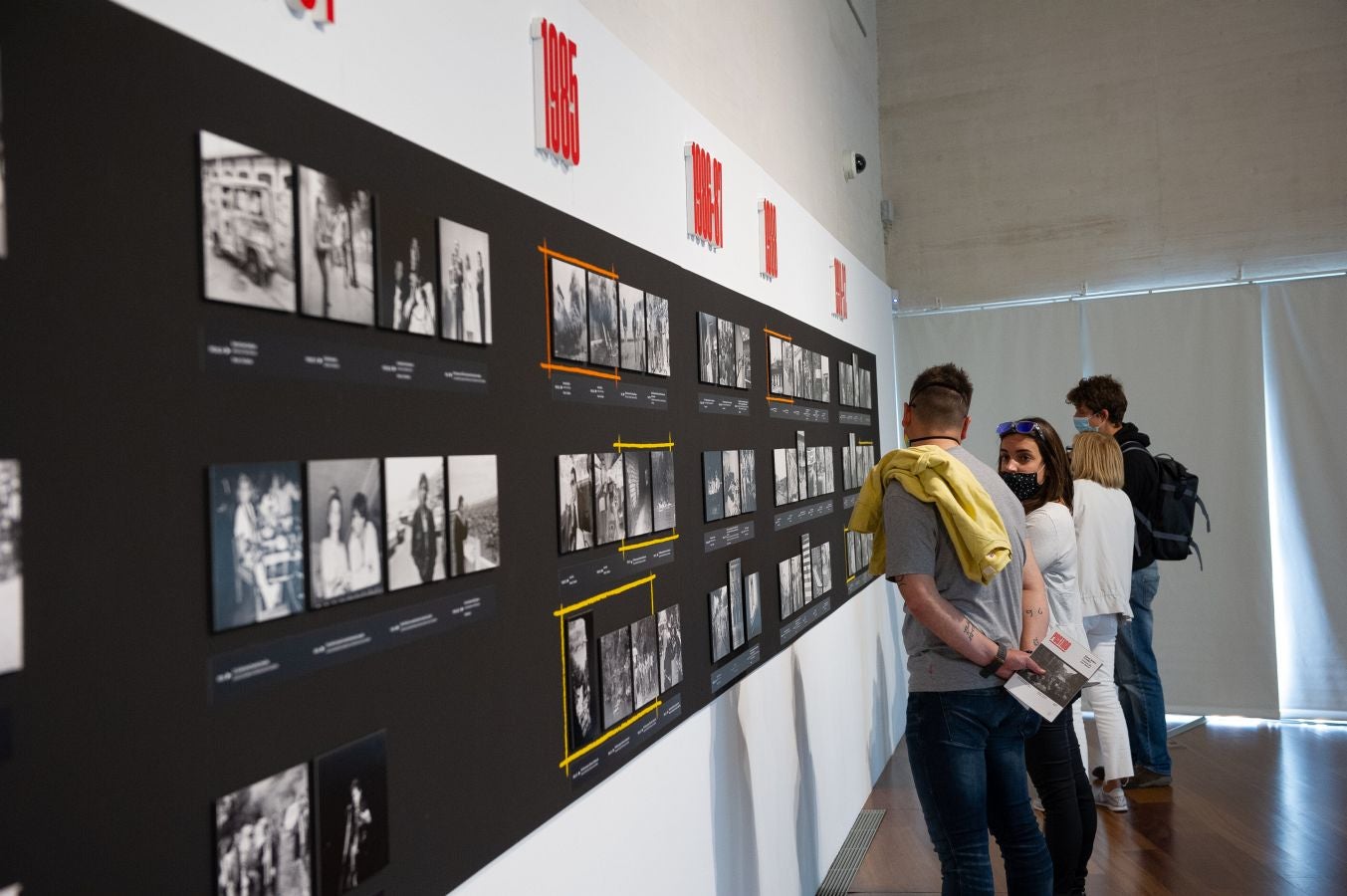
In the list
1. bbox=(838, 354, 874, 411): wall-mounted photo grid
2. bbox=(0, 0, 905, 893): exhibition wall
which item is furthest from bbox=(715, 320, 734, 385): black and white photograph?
bbox=(838, 354, 874, 411): wall-mounted photo grid

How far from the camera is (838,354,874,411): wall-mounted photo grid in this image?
15.1 ft

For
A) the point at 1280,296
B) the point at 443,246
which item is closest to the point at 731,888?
the point at 443,246

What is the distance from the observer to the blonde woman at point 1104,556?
424cm

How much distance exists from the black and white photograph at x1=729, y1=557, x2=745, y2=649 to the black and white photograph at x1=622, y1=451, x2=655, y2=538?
0.61 meters

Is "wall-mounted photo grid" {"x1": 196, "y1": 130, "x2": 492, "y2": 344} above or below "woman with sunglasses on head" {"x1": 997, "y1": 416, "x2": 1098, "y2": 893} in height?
above

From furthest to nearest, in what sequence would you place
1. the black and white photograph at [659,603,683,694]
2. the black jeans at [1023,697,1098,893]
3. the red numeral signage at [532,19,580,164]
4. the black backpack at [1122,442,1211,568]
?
the black backpack at [1122,442,1211,568]
the black jeans at [1023,697,1098,893]
the black and white photograph at [659,603,683,694]
the red numeral signage at [532,19,580,164]

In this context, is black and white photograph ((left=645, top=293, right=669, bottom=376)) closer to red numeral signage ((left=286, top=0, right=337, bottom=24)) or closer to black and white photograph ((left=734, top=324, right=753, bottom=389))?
black and white photograph ((left=734, top=324, right=753, bottom=389))

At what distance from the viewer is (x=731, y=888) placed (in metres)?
2.75

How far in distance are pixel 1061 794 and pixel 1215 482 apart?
3.89 metres

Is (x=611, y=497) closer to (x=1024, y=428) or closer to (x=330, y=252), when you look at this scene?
(x=330, y=252)

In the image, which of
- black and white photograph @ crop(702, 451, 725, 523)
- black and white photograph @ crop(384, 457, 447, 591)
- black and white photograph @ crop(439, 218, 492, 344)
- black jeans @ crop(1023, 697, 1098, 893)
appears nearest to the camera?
black and white photograph @ crop(384, 457, 447, 591)

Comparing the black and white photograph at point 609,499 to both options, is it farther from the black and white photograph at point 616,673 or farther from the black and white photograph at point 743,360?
the black and white photograph at point 743,360

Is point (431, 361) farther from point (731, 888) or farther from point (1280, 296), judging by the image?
point (1280, 296)

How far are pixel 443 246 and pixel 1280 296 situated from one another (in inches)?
243
